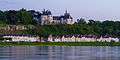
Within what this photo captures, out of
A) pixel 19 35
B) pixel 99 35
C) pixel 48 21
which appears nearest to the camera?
pixel 19 35

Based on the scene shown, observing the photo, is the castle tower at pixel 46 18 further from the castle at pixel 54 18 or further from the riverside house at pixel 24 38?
the riverside house at pixel 24 38

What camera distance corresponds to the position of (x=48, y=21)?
465 ft

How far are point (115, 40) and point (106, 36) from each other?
4.37m

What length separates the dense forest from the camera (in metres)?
112

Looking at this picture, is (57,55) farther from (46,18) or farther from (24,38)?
(46,18)

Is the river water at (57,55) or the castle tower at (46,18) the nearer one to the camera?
the river water at (57,55)

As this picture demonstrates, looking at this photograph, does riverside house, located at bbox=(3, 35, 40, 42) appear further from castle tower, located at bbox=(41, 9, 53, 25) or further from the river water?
the river water

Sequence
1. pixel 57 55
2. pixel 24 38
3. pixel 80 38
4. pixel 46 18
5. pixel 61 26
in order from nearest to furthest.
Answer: pixel 57 55 → pixel 24 38 → pixel 80 38 → pixel 61 26 → pixel 46 18

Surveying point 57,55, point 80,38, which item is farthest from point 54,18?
point 57,55

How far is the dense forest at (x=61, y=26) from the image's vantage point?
111625 millimetres

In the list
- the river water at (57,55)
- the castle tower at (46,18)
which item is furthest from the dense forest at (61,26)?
the river water at (57,55)

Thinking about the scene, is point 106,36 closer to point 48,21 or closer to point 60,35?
point 60,35

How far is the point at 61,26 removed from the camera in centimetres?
11681

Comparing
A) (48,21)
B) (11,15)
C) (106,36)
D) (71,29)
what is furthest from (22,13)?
(106,36)
